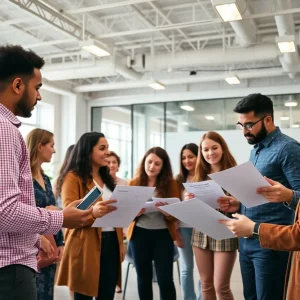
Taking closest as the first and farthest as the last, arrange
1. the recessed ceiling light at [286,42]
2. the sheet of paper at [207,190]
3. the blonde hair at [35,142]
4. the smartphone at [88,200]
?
the smartphone at [88,200], the sheet of paper at [207,190], the blonde hair at [35,142], the recessed ceiling light at [286,42]

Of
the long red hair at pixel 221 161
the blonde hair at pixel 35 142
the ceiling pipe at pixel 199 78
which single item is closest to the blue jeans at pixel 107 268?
the blonde hair at pixel 35 142

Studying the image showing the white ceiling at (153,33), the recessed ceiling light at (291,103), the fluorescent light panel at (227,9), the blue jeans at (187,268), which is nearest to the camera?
the blue jeans at (187,268)

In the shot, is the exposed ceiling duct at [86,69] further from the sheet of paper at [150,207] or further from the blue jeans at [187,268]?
the sheet of paper at [150,207]

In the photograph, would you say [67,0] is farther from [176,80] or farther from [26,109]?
[26,109]

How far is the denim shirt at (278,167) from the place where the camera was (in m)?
2.04

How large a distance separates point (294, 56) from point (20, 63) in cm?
647

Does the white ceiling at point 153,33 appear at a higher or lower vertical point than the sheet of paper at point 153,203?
higher

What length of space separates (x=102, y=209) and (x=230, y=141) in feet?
24.5

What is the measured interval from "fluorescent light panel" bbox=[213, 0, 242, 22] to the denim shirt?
2.72 m

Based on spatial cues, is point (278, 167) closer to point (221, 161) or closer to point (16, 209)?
point (221, 161)

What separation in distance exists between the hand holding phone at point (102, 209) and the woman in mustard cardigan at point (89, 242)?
35cm

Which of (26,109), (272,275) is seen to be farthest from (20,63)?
(272,275)

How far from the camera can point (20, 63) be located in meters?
1.34

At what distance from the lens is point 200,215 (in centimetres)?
197
